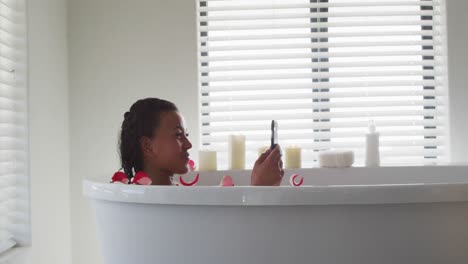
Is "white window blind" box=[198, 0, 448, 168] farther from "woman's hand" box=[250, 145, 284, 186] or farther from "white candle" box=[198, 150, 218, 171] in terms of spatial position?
"woman's hand" box=[250, 145, 284, 186]

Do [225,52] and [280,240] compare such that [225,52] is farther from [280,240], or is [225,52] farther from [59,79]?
[280,240]

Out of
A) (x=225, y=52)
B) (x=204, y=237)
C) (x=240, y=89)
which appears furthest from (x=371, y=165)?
(x=204, y=237)

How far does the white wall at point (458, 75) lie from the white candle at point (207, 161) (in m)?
1.11

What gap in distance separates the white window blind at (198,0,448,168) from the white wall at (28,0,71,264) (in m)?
0.61

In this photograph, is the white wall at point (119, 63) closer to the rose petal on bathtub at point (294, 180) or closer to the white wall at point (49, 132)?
the white wall at point (49, 132)

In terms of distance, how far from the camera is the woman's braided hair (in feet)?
4.99

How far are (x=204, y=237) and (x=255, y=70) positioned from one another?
1366mm

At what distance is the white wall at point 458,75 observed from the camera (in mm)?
2223

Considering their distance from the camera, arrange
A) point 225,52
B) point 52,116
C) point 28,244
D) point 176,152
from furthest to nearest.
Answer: point 225,52, point 52,116, point 28,244, point 176,152

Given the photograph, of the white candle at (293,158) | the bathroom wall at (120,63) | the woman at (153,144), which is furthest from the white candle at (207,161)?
the woman at (153,144)

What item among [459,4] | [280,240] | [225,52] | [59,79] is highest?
[459,4]

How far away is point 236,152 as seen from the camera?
2.02m

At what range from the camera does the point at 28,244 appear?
1.69m

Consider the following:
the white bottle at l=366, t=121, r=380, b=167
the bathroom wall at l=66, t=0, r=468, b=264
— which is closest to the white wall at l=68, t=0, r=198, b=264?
the bathroom wall at l=66, t=0, r=468, b=264
